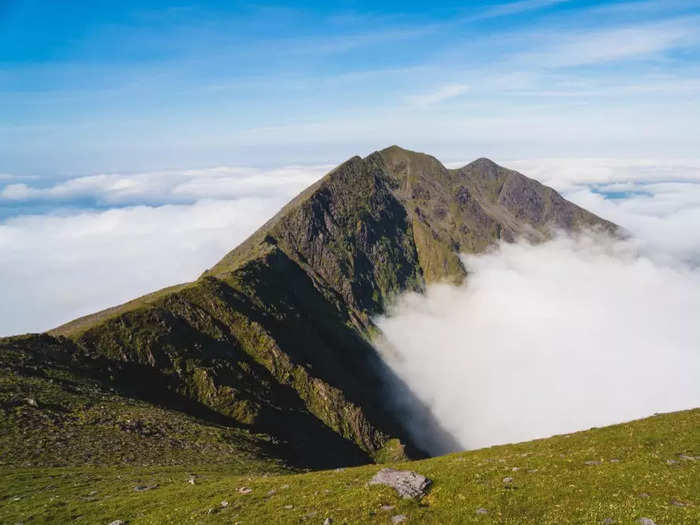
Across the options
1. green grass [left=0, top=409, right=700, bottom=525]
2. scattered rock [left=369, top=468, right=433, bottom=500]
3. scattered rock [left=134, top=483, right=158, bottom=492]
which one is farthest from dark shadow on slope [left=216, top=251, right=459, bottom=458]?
scattered rock [left=369, top=468, right=433, bottom=500]

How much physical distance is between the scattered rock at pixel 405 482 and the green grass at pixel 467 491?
0.71 meters

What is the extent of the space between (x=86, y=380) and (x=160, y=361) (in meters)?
30.7

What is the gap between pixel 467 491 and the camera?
24984mm

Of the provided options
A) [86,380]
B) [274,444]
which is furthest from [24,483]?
[274,444]

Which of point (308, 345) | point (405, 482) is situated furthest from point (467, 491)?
point (308, 345)

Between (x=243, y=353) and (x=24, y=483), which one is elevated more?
(x=24, y=483)

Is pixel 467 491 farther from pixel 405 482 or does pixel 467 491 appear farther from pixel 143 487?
pixel 143 487

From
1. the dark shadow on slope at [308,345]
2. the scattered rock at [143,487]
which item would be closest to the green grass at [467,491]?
the scattered rock at [143,487]

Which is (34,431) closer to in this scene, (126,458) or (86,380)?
(126,458)

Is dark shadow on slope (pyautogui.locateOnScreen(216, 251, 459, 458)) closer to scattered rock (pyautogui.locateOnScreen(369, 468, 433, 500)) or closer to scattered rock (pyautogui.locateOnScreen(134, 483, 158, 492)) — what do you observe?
scattered rock (pyautogui.locateOnScreen(134, 483, 158, 492))

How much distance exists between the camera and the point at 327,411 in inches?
5625

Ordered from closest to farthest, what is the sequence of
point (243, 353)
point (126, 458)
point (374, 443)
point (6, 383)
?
1. point (126, 458)
2. point (6, 383)
3. point (243, 353)
4. point (374, 443)

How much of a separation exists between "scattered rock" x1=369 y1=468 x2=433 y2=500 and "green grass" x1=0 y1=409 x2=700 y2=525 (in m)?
0.71

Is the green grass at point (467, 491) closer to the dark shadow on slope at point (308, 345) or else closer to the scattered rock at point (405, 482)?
the scattered rock at point (405, 482)
